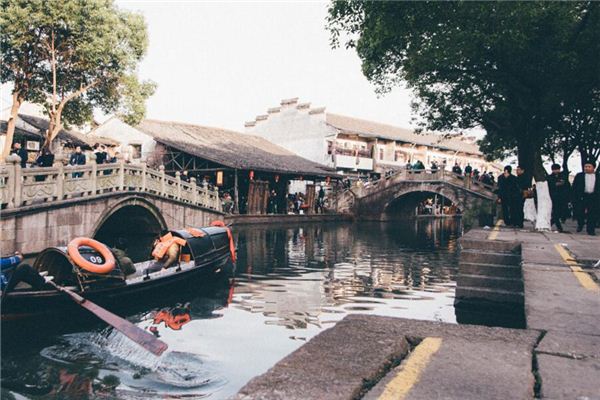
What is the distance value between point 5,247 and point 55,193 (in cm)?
220

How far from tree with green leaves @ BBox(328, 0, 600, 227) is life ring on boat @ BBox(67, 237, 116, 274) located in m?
11.7

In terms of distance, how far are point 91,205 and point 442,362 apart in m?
14.7

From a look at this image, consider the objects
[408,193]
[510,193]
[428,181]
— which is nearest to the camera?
[510,193]

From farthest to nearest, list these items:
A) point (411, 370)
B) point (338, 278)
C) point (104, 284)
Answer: point (338, 278)
point (104, 284)
point (411, 370)

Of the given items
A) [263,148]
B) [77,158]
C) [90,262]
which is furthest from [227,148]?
[90,262]

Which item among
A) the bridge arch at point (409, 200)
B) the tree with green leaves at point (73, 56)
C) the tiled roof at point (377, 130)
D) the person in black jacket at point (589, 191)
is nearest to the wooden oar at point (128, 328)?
the person in black jacket at point (589, 191)

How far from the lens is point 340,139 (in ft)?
132

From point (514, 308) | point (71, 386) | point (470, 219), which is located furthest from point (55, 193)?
point (470, 219)

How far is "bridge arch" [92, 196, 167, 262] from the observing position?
1748 cm

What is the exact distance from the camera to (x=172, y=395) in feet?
16.9

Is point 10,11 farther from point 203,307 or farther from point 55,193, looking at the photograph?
point 203,307

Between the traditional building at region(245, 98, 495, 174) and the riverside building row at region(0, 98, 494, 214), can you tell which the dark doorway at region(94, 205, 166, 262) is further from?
the traditional building at region(245, 98, 495, 174)

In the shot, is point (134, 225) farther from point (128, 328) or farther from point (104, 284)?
point (128, 328)

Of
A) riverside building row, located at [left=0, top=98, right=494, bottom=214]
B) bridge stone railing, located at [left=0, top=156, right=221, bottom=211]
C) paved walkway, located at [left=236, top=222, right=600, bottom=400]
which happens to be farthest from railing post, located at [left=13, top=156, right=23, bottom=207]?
paved walkway, located at [left=236, top=222, right=600, bottom=400]
